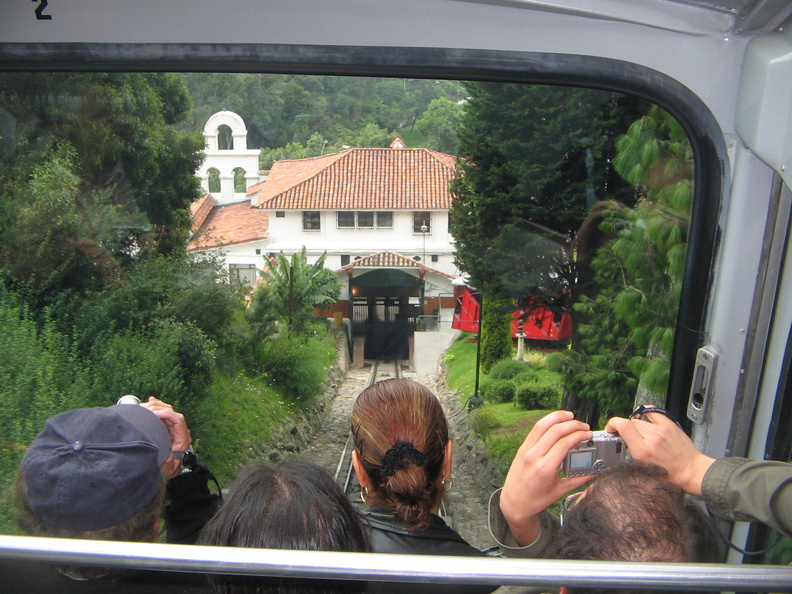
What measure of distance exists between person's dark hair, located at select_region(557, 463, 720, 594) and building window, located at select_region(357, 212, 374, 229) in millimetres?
966

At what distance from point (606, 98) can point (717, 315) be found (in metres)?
0.60

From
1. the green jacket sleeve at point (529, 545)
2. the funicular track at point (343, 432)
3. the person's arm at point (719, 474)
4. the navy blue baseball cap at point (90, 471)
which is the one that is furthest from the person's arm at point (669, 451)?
the navy blue baseball cap at point (90, 471)

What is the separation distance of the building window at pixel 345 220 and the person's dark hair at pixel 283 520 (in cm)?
85

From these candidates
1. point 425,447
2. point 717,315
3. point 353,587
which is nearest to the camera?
point 353,587

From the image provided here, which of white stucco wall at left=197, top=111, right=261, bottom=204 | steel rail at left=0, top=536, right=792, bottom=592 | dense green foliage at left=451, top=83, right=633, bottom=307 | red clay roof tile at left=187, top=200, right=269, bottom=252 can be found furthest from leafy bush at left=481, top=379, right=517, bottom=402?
steel rail at left=0, top=536, right=792, bottom=592

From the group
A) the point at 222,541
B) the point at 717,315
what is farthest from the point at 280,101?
the point at 717,315

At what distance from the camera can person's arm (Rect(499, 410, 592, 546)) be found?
4.10ft

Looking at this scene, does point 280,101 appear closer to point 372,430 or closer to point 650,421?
point 372,430

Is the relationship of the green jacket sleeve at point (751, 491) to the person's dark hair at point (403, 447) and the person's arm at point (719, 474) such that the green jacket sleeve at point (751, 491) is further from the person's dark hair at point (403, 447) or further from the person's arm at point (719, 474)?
the person's dark hair at point (403, 447)

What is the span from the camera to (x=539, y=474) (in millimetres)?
1244

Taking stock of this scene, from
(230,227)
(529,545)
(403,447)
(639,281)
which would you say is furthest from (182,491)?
(639,281)

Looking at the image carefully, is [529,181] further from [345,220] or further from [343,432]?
[343,432]

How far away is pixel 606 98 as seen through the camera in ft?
5.53

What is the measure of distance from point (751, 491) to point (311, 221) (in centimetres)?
122
